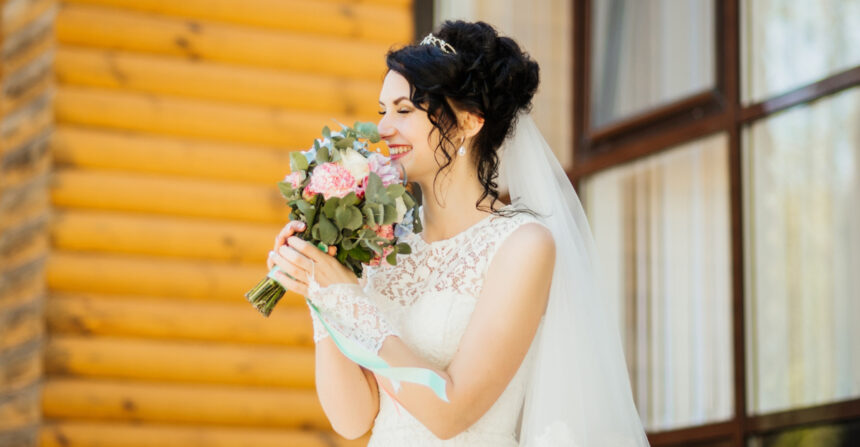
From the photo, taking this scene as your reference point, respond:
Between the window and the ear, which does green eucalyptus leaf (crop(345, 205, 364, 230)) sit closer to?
the ear

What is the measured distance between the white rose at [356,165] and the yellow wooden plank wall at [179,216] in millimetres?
3084

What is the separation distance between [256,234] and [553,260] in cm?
320

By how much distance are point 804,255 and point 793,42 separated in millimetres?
856

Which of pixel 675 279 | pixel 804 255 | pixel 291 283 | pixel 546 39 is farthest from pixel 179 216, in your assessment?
pixel 291 283

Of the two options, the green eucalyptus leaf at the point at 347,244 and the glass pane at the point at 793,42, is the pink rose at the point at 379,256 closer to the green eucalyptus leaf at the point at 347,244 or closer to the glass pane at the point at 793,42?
the green eucalyptus leaf at the point at 347,244

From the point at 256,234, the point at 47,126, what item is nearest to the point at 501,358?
the point at 256,234

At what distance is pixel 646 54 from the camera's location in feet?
18.1

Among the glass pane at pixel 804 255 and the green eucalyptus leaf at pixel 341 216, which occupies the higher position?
the green eucalyptus leaf at pixel 341 216

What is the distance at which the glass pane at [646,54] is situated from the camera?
5.13 meters

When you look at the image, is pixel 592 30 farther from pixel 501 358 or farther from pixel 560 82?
pixel 501 358

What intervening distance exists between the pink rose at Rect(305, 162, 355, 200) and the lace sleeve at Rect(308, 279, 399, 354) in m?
0.20

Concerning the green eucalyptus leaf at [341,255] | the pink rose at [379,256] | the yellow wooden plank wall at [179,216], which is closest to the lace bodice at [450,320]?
the pink rose at [379,256]

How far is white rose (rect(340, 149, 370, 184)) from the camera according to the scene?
2613 millimetres

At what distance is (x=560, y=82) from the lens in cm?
614
